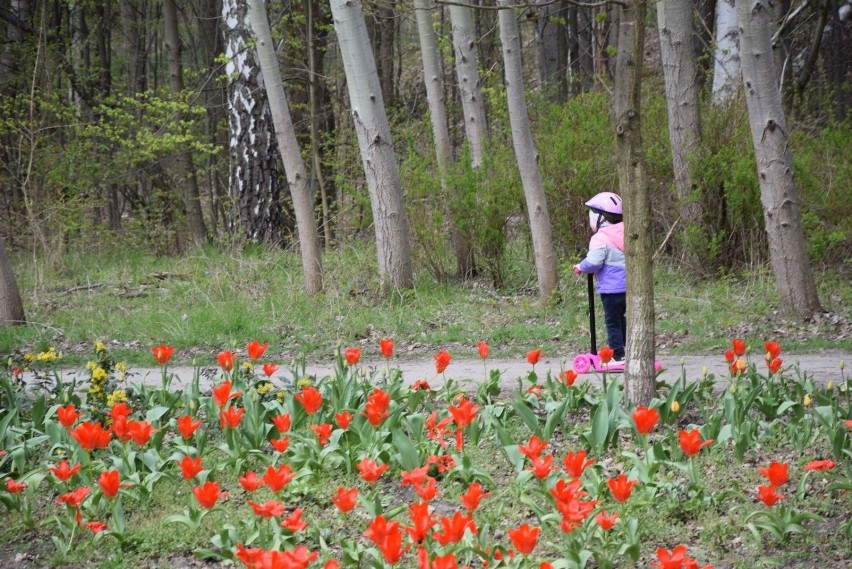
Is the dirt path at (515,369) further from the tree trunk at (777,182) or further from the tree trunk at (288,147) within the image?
the tree trunk at (288,147)

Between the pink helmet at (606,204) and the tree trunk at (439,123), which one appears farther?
the tree trunk at (439,123)

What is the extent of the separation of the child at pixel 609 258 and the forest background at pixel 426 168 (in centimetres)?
45

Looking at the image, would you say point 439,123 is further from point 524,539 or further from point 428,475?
point 524,539

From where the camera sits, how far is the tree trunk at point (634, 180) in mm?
5121

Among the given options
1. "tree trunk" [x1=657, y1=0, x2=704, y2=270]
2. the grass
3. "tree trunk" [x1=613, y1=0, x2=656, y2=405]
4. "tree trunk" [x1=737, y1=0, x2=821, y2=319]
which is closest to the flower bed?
"tree trunk" [x1=613, y1=0, x2=656, y2=405]

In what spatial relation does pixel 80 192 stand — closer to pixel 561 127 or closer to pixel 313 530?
pixel 561 127

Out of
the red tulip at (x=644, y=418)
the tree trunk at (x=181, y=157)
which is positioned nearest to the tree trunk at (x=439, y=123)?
the tree trunk at (x=181, y=157)

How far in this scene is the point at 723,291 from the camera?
10.3 m

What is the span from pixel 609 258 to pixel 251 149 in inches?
376

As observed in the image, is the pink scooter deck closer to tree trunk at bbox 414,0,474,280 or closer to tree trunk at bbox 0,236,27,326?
tree trunk at bbox 414,0,474,280

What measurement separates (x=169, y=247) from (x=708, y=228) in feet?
36.5

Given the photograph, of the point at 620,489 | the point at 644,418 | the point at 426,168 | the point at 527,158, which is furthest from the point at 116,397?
the point at 426,168

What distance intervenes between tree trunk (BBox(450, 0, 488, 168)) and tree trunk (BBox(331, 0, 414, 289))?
1.52m

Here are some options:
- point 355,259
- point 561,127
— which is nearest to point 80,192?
point 355,259
